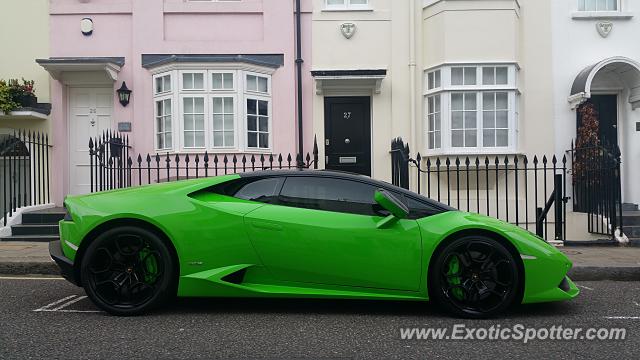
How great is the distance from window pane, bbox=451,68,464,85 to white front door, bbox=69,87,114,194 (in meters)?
7.03

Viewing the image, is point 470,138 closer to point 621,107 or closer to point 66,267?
point 621,107

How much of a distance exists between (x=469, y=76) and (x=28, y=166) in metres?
9.04

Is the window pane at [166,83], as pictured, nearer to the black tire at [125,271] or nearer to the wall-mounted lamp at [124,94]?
the wall-mounted lamp at [124,94]

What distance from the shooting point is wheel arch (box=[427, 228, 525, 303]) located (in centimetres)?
479

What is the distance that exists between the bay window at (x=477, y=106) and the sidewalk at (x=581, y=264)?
3.52 metres

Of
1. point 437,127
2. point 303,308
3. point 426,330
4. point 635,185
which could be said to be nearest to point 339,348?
point 426,330

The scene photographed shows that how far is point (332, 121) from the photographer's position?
11641 millimetres

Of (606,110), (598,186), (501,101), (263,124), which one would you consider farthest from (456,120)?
(263,124)

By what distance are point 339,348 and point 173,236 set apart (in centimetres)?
177

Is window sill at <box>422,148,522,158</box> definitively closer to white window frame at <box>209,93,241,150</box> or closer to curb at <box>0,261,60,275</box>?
white window frame at <box>209,93,241,150</box>

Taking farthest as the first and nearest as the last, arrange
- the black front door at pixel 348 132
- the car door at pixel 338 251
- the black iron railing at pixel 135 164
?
1. the black front door at pixel 348 132
2. the black iron railing at pixel 135 164
3. the car door at pixel 338 251

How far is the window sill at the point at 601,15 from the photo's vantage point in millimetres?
11289

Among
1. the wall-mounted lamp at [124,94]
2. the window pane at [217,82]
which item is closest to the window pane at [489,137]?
the window pane at [217,82]

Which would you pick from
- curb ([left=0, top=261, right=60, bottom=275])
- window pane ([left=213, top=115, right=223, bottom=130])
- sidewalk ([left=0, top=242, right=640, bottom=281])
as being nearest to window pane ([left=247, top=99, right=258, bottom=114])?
window pane ([left=213, top=115, right=223, bottom=130])
